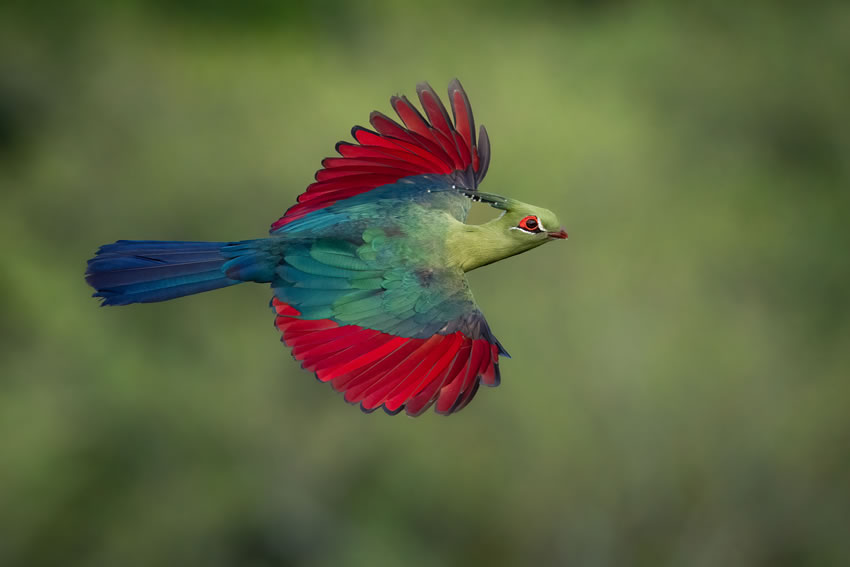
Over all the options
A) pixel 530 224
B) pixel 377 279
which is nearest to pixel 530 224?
pixel 530 224

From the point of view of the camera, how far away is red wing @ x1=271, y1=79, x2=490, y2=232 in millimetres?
2426

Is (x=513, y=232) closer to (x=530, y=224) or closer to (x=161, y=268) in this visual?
(x=530, y=224)

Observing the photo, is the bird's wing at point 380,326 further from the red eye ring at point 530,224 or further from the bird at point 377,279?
the red eye ring at point 530,224

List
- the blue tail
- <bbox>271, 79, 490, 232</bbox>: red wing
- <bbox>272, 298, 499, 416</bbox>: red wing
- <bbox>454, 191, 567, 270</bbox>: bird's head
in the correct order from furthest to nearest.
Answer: <bbox>271, 79, 490, 232</bbox>: red wing < <bbox>454, 191, 567, 270</bbox>: bird's head < the blue tail < <bbox>272, 298, 499, 416</bbox>: red wing

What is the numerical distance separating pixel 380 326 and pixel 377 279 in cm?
12

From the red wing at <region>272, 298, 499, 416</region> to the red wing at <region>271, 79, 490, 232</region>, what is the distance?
0.43 meters

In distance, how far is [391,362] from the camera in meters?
2.06

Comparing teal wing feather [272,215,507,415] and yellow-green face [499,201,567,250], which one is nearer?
teal wing feather [272,215,507,415]

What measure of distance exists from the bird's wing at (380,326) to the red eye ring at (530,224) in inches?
8.7

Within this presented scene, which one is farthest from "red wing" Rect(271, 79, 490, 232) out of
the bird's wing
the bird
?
the bird's wing

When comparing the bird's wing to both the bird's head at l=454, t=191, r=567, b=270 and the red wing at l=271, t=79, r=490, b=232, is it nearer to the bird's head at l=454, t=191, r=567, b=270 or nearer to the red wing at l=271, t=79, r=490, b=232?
the bird's head at l=454, t=191, r=567, b=270

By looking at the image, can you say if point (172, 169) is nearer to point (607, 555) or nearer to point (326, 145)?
point (326, 145)

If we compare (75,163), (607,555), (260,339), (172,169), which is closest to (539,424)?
(607,555)

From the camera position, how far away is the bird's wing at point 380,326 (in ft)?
6.60
